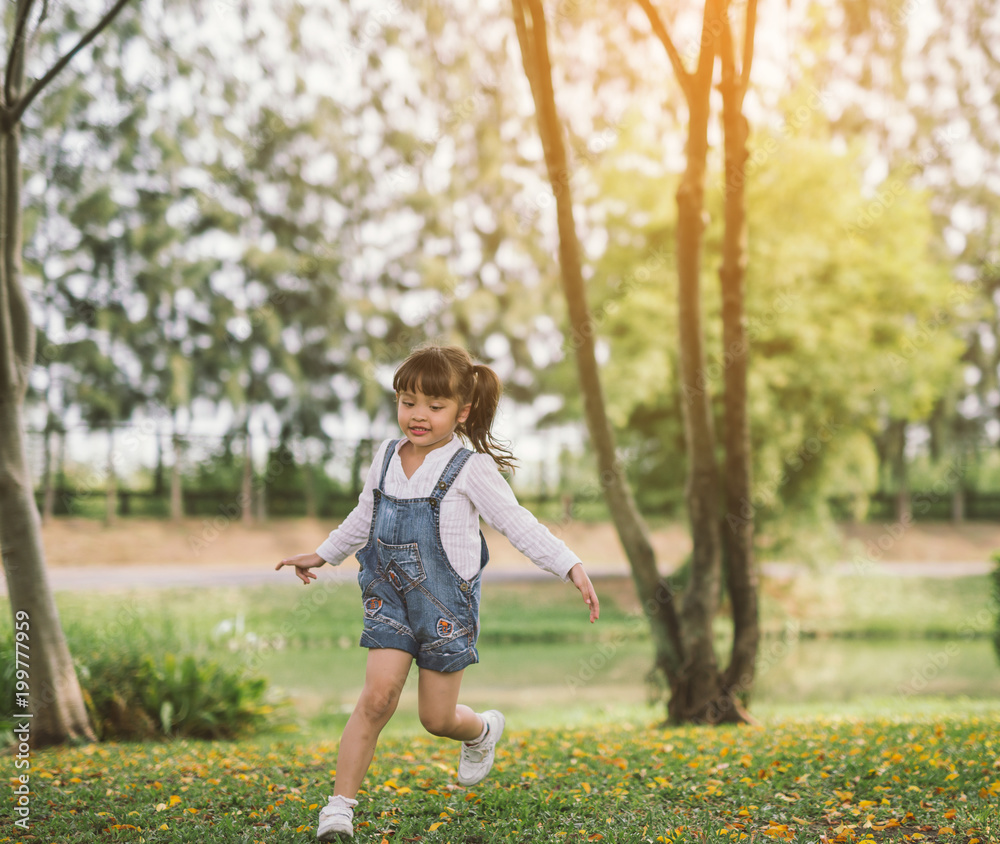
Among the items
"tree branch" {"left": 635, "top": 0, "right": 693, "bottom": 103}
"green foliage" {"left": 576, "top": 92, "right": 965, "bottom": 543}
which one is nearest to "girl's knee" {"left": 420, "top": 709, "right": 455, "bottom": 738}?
"tree branch" {"left": 635, "top": 0, "right": 693, "bottom": 103}

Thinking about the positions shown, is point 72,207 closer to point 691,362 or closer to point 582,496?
point 582,496

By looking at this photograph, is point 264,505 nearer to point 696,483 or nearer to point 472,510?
point 696,483

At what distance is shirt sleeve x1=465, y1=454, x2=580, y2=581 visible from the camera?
10.6ft

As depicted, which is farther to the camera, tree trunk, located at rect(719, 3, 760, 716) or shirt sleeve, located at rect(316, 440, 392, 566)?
tree trunk, located at rect(719, 3, 760, 716)

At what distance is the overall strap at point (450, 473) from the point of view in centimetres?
327

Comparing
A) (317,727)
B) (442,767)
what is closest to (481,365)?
(442,767)

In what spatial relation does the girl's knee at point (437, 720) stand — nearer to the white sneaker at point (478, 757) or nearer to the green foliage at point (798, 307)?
the white sneaker at point (478, 757)

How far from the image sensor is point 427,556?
3230mm

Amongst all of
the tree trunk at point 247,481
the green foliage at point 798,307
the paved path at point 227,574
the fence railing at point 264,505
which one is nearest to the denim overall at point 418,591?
the paved path at point 227,574

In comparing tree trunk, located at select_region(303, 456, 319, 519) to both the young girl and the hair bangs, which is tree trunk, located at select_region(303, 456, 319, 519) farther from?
the hair bangs

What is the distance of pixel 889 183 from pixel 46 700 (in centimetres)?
1640

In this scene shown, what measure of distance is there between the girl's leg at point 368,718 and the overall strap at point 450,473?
0.58 meters

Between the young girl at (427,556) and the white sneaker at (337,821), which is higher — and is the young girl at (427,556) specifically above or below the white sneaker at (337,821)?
above

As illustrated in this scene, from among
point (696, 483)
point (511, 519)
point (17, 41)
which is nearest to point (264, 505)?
point (696, 483)
